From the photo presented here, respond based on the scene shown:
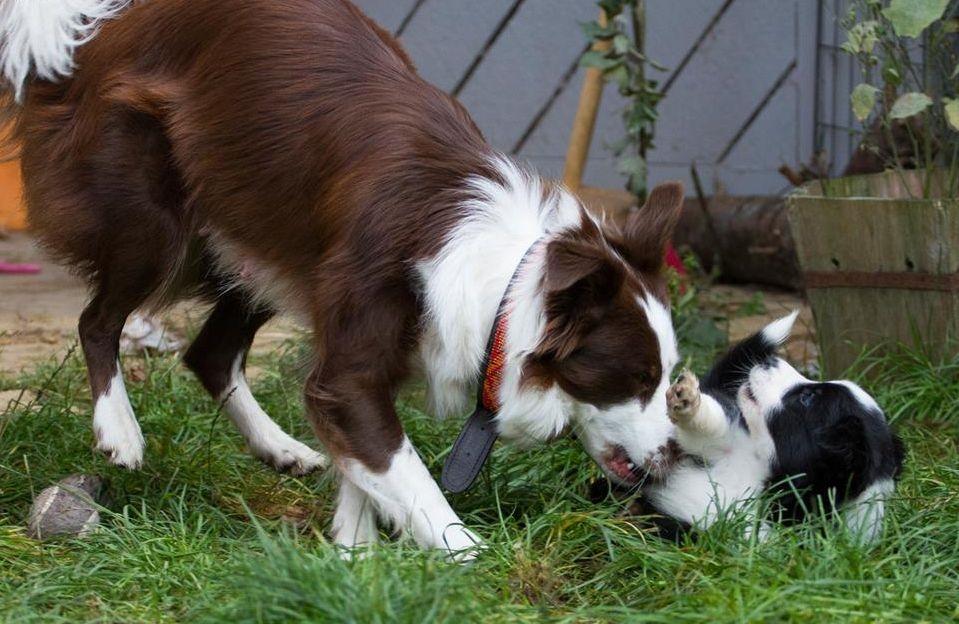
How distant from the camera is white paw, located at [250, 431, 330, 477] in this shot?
416 centimetres

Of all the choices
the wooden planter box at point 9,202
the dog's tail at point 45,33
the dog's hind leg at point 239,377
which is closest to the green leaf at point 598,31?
the dog's hind leg at point 239,377

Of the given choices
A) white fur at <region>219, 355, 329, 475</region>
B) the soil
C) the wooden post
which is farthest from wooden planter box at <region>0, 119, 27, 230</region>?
white fur at <region>219, 355, 329, 475</region>

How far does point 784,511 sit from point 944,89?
8.05 feet

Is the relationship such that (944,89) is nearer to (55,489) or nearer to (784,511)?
(784,511)

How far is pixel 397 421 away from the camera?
11.5 feet

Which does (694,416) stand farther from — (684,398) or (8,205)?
(8,205)

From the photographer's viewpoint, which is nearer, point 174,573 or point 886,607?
point 886,607

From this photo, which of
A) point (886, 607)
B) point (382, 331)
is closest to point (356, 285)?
point (382, 331)

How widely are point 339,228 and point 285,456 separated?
0.99 metres

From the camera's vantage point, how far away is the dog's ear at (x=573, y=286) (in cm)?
313

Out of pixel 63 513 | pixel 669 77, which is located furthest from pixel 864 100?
pixel 669 77

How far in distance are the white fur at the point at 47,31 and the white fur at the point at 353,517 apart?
158 centimetres

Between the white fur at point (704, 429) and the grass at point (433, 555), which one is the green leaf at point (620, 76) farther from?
the white fur at point (704, 429)

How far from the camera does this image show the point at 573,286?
10.7ft
